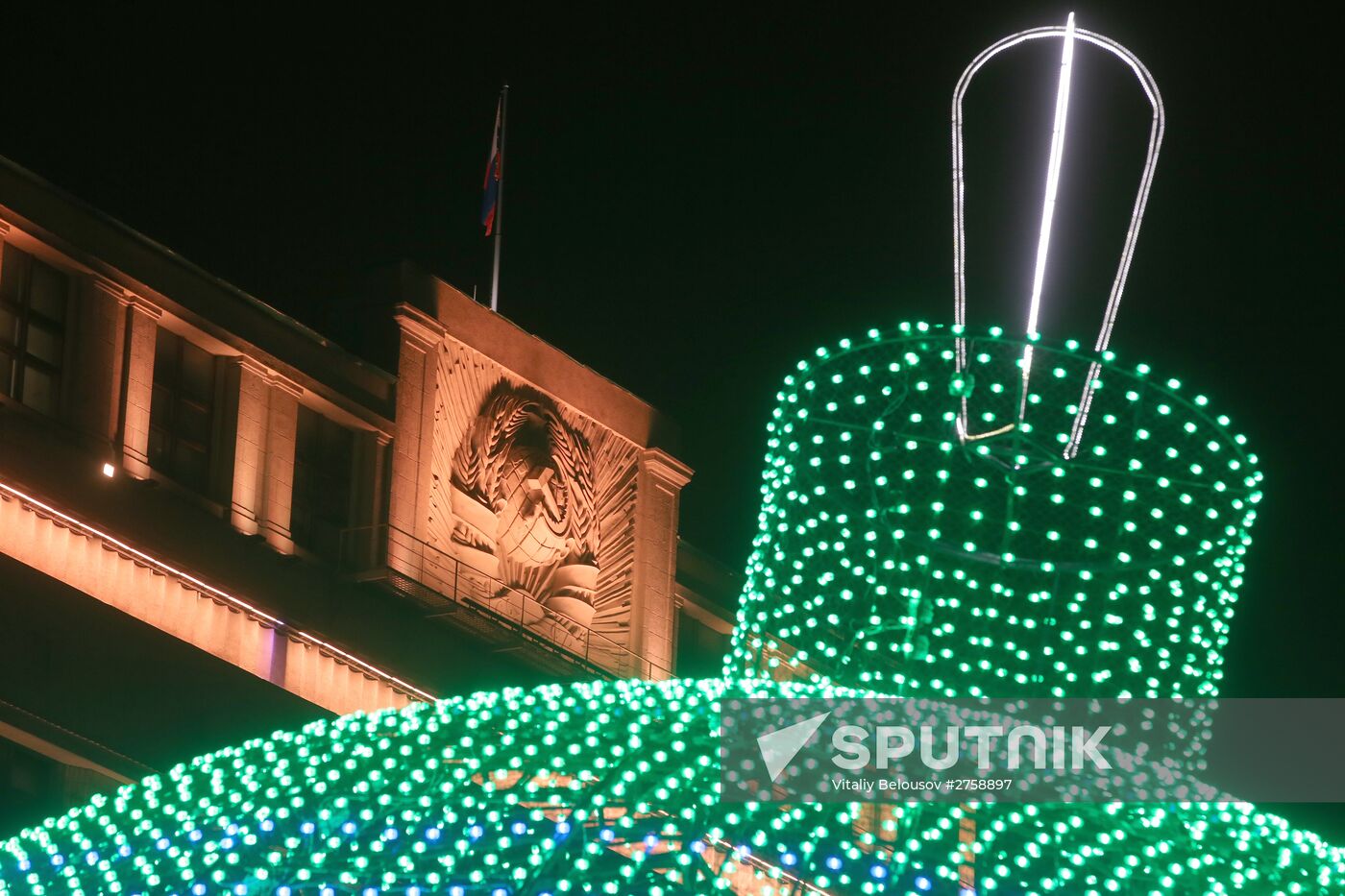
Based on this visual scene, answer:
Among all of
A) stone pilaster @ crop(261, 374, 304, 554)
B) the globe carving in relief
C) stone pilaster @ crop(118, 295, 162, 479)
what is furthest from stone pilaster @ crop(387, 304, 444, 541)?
stone pilaster @ crop(118, 295, 162, 479)

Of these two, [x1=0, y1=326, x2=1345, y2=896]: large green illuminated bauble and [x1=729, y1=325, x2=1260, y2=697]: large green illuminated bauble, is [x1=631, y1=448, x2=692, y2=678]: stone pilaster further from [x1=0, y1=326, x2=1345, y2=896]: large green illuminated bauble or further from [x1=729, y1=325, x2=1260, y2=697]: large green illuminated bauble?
[x1=729, y1=325, x2=1260, y2=697]: large green illuminated bauble

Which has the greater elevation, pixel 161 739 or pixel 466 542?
pixel 466 542


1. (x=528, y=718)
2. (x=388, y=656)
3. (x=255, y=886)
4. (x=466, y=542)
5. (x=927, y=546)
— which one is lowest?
(x=255, y=886)

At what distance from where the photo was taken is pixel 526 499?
110 feet

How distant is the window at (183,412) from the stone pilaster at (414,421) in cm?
255

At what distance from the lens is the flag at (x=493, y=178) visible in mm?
33403

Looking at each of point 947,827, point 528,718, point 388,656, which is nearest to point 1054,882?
point 947,827

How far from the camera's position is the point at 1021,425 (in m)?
17.0

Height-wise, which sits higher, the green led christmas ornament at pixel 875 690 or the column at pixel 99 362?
the column at pixel 99 362

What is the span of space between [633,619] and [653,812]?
20341 mm

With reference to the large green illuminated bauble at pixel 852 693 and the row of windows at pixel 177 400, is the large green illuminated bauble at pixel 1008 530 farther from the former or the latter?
the row of windows at pixel 177 400

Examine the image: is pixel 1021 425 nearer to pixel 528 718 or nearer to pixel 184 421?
pixel 528 718

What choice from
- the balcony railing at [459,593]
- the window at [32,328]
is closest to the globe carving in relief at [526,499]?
the balcony railing at [459,593]

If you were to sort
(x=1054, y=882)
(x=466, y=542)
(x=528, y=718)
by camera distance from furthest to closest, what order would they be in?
(x=466, y=542) → (x=528, y=718) → (x=1054, y=882)
